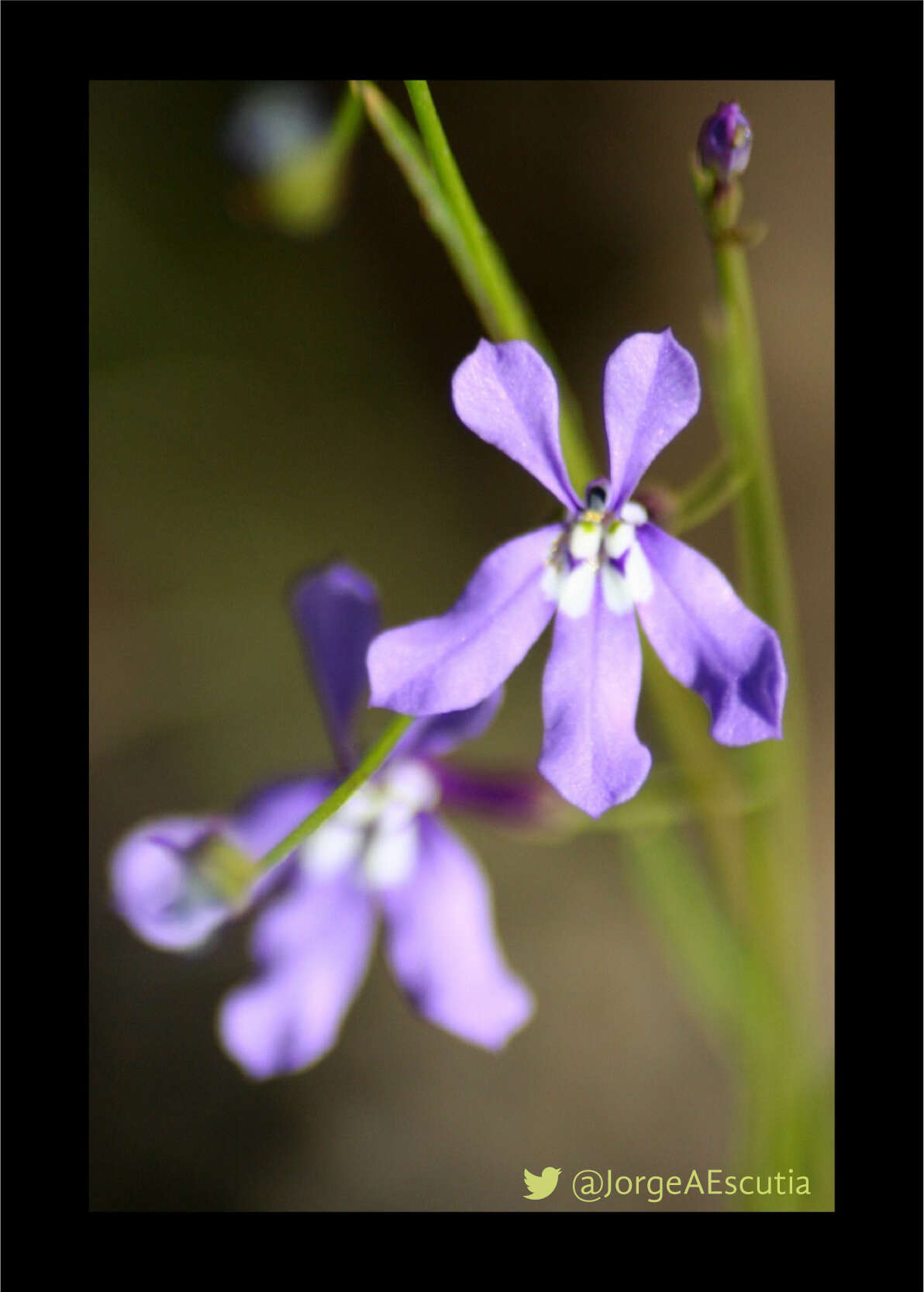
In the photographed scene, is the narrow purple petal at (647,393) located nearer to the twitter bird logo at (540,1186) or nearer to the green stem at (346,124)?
the green stem at (346,124)

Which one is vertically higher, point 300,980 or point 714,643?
point 714,643

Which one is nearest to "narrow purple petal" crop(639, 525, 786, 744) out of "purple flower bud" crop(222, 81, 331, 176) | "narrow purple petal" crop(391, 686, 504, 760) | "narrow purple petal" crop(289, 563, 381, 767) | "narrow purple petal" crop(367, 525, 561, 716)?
"narrow purple petal" crop(367, 525, 561, 716)

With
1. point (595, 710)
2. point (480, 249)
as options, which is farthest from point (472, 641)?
point (480, 249)

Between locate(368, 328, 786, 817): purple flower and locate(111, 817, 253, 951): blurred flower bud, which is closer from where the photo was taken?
locate(368, 328, 786, 817): purple flower

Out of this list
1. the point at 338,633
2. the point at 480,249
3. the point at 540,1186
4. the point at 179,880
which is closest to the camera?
the point at 480,249

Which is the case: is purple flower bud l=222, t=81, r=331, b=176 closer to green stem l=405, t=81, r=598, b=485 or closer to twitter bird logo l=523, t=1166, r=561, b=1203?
green stem l=405, t=81, r=598, b=485

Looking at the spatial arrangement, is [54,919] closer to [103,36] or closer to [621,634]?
[621,634]

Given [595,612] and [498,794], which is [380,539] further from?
[595,612]

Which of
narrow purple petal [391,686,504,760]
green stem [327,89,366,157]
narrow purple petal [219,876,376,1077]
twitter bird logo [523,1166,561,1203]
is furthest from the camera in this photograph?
twitter bird logo [523,1166,561,1203]
